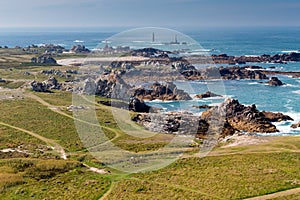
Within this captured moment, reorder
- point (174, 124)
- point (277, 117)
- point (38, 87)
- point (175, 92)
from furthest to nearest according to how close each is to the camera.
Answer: point (38, 87) → point (175, 92) → point (277, 117) → point (174, 124)

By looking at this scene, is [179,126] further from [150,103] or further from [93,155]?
[150,103]

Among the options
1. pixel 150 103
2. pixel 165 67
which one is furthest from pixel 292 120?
pixel 165 67

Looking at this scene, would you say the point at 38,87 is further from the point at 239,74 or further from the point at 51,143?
the point at 239,74

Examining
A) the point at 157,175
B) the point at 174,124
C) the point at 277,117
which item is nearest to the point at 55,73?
the point at 174,124

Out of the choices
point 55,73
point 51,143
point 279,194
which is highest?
point 55,73

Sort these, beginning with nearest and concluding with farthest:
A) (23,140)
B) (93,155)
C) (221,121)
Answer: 1. (93,155)
2. (23,140)
3. (221,121)

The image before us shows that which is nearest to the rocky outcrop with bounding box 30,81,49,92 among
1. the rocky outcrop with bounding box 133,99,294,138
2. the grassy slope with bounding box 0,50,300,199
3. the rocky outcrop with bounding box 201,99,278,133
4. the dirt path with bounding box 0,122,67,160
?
the dirt path with bounding box 0,122,67,160

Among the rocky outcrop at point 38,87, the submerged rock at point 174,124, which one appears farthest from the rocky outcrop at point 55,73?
the submerged rock at point 174,124

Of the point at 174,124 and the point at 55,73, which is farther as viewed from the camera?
the point at 55,73

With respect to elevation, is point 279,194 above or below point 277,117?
above

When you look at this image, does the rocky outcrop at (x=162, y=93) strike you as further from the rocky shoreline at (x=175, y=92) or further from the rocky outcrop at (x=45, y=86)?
the rocky outcrop at (x=45, y=86)
